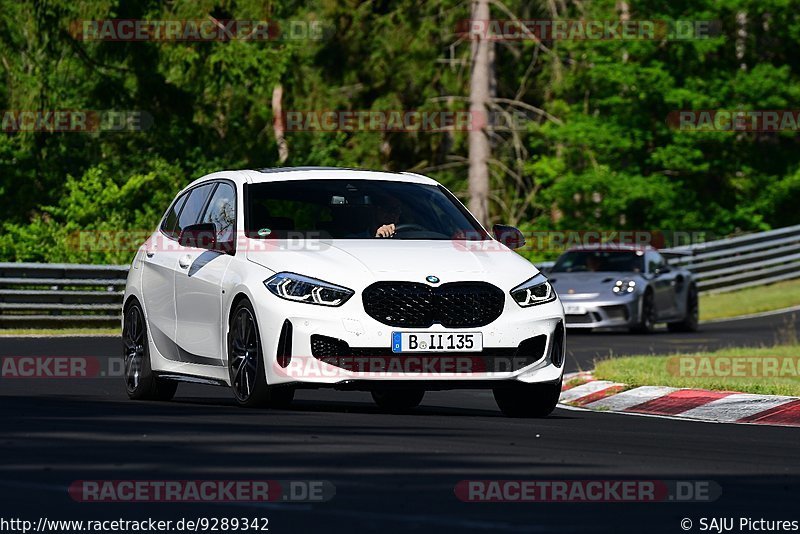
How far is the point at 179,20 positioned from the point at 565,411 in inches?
1224

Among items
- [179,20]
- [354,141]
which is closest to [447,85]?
[354,141]

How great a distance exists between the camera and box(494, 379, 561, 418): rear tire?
13.8m

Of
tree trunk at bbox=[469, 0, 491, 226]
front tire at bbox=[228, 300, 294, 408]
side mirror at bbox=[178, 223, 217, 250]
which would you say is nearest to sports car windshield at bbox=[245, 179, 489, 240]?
side mirror at bbox=[178, 223, 217, 250]

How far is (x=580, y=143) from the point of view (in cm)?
4844

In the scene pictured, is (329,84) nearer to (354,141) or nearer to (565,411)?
(354,141)

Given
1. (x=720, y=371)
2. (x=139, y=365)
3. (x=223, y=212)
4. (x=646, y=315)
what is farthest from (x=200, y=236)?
(x=646, y=315)

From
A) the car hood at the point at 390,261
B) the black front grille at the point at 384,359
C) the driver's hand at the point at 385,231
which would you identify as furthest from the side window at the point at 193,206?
the black front grille at the point at 384,359

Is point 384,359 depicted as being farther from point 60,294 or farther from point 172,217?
point 60,294

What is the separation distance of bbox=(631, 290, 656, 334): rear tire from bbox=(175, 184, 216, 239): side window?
16047mm

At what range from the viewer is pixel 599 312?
30312mm

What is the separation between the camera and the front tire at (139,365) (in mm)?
15203

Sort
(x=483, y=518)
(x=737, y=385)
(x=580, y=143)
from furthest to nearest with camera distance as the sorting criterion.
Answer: (x=580, y=143) → (x=737, y=385) → (x=483, y=518)

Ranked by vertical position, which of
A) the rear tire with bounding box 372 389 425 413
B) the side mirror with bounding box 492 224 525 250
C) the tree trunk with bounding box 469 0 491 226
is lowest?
the rear tire with bounding box 372 389 425 413

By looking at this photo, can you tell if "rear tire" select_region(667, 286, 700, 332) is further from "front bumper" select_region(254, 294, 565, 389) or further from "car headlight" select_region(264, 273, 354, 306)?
"car headlight" select_region(264, 273, 354, 306)
